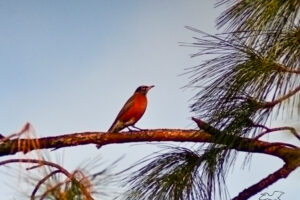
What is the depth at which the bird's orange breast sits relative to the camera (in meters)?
2.62

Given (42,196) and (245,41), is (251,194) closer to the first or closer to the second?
(245,41)

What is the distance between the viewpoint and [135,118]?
8.71 ft

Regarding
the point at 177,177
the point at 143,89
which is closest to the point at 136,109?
the point at 143,89

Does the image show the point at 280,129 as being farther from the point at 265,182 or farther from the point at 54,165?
the point at 54,165

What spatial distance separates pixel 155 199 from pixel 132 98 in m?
1.20

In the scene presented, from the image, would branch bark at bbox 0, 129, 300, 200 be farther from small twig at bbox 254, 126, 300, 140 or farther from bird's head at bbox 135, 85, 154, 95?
bird's head at bbox 135, 85, 154, 95

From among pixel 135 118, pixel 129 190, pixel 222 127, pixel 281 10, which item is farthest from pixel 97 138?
pixel 135 118

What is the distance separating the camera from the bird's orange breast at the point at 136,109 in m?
2.62

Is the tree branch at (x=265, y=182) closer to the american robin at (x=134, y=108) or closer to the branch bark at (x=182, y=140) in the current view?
the branch bark at (x=182, y=140)

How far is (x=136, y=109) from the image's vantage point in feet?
8.98

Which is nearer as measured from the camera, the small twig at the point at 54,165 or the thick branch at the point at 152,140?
the small twig at the point at 54,165

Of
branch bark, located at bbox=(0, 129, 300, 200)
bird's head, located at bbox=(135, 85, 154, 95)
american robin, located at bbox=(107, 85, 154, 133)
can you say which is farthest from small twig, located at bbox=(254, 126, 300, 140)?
bird's head, located at bbox=(135, 85, 154, 95)

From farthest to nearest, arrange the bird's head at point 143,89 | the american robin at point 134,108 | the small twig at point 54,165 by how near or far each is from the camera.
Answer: the bird's head at point 143,89 < the american robin at point 134,108 < the small twig at point 54,165

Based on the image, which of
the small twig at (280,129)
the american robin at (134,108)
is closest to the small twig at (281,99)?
the small twig at (280,129)
